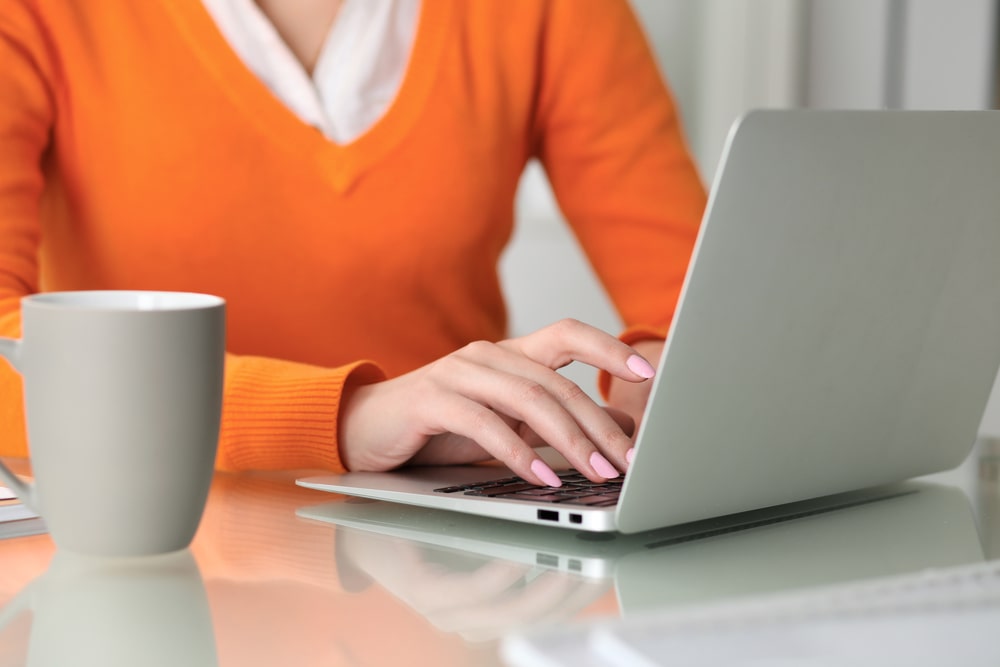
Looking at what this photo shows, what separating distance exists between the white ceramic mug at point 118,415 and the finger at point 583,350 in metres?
0.24

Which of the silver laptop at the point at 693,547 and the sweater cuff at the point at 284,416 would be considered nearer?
the silver laptop at the point at 693,547

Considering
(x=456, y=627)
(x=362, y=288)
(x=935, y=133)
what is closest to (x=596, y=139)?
(x=362, y=288)

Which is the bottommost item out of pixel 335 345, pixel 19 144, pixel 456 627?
pixel 335 345

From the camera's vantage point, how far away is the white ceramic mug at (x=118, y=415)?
0.53 m

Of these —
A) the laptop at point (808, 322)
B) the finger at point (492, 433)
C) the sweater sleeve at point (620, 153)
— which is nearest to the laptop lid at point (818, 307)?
the laptop at point (808, 322)

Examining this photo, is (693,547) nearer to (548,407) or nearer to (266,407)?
(548,407)

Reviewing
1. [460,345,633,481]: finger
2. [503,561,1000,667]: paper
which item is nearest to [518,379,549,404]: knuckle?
[460,345,633,481]: finger

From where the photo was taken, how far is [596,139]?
1.33 metres

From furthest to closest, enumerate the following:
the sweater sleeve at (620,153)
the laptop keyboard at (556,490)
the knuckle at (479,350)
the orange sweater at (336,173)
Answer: the sweater sleeve at (620,153) < the orange sweater at (336,173) < the knuckle at (479,350) < the laptop keyboard at (556,490)

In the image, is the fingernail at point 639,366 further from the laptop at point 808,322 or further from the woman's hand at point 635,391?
the woman's hand at point 635,391

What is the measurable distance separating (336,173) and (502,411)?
0.55 m

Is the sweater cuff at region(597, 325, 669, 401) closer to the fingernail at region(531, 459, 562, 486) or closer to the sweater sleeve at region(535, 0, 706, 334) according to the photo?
the sweater sleeve at region(535, 0, 706, 334)

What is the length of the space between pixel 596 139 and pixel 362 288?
32 cm

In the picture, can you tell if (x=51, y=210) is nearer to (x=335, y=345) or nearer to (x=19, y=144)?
(x=19, y=144)
